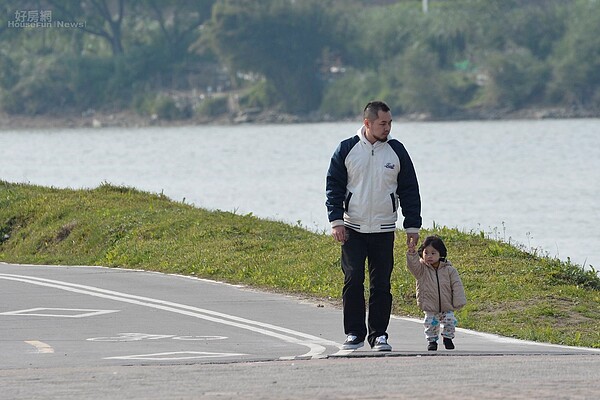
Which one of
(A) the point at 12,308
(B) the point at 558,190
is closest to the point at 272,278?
(A) the point at 12,308

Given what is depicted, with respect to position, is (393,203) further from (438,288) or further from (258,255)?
(258,255)

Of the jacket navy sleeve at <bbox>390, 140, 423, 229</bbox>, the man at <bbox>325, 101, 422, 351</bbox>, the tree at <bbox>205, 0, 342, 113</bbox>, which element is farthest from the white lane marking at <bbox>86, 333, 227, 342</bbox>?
the tree at <bbox>205, 0, 342, 113</bbox>

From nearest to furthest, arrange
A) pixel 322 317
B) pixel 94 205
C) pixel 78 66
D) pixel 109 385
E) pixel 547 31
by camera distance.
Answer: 1. pixel 109 385
2. pixel 322 317
3. pixel 94 205
4. pixel 547 31
5. pixel 78 66

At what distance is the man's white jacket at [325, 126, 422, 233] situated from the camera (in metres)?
11.8

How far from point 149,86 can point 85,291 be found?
380 ft

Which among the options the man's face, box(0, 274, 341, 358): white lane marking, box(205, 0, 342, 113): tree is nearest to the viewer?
the man's face

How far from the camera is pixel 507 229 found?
1613 inches

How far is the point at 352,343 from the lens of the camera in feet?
39.2

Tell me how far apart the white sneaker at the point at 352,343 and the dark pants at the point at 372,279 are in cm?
4

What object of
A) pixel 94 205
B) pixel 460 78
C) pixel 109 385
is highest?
pixel 460 78

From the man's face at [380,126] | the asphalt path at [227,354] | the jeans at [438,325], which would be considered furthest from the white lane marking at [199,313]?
the man's face at [380,126]

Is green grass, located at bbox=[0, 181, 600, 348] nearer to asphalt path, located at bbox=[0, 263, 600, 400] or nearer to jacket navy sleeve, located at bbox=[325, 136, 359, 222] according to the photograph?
asphalt path, located at bbox=[0, 263, 600, 400]

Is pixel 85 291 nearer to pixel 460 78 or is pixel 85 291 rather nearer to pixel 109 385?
pixel 109 385

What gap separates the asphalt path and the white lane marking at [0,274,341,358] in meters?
0.01
